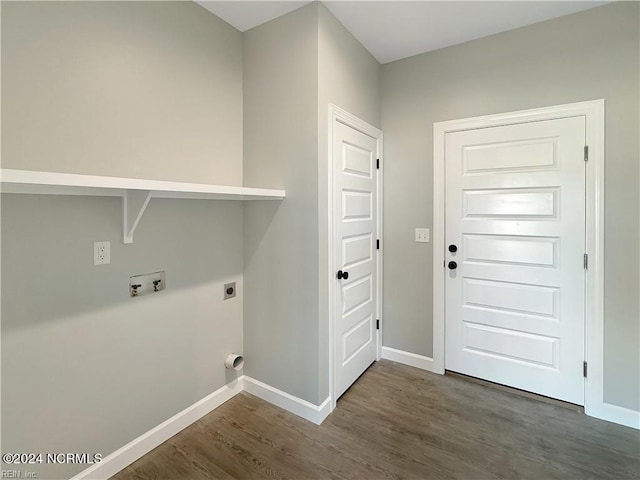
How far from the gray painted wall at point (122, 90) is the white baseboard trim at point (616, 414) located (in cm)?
300

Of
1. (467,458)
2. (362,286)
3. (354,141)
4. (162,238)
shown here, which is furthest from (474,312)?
(162,238)

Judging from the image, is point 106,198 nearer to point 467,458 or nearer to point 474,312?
point 467,458

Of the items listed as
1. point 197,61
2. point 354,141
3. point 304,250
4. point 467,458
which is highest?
point 197,61

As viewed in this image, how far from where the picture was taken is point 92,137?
1523 mm

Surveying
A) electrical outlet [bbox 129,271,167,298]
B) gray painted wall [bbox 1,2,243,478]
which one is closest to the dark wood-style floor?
gray painted wall [bbox 1,2,243,478]

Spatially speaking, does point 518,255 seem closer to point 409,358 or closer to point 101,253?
point 409,358

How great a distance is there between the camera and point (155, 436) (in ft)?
5.98

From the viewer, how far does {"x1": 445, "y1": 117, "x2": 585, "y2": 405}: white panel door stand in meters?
2.16

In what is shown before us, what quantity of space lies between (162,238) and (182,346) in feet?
2.33

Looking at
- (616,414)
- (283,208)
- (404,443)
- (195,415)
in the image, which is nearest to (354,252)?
(283,208)

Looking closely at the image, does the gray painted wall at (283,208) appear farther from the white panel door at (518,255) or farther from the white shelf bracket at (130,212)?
the white panel door at (518,255)

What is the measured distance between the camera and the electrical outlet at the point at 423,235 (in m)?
2.67

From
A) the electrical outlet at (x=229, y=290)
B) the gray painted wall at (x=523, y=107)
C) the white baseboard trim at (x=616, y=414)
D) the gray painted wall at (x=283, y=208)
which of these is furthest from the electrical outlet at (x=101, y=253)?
the white baseboard trim at (x=616, y=414)

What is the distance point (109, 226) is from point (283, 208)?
101cm
